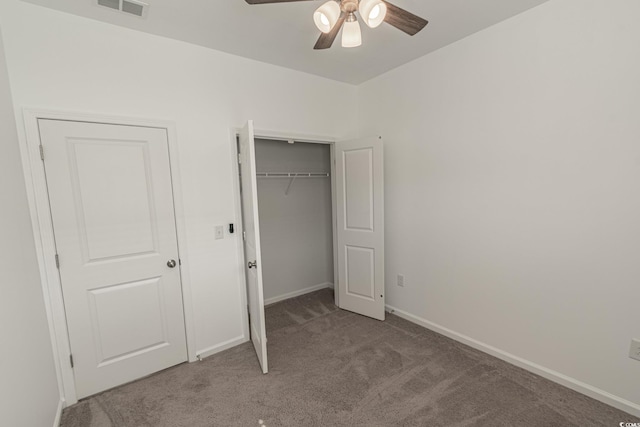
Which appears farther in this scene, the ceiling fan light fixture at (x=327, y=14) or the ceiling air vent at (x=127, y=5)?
the ceiling air vent at (x=127, y=5)

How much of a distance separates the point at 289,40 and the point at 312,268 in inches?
113

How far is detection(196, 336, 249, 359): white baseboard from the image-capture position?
2.50 metres

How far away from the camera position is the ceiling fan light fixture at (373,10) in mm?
1334

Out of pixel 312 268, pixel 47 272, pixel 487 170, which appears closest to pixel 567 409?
pixel 487 170

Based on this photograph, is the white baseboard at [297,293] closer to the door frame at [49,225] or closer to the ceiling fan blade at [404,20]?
the door frame at [49,225]

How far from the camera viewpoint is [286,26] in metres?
2.10

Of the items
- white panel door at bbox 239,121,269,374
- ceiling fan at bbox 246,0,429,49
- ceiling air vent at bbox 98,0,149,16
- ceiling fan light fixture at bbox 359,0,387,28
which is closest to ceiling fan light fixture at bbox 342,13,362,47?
ceiling fan at bbox 246,0,429,49

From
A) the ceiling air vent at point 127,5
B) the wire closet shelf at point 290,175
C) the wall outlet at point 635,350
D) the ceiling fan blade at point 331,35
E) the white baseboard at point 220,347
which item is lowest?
the white baseboard at point 220,347

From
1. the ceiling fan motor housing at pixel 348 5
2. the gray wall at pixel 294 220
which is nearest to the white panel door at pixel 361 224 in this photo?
the gray wall at pixel 294 220

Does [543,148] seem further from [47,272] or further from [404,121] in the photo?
[47,272]

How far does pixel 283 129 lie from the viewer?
2852 mm

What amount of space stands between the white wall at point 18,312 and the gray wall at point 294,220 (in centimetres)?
213

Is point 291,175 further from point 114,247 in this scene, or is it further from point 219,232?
point 114,247

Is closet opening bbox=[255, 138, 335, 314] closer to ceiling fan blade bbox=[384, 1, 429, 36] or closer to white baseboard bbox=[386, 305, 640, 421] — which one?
white baseboard bbox=[386, 305, 640, 421]
